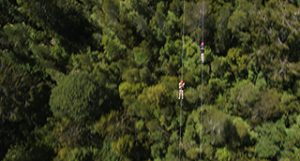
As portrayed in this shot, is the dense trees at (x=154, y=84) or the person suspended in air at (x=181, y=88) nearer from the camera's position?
the person suspended in air at (x=181, y=88)

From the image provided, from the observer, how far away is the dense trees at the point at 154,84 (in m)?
38.4

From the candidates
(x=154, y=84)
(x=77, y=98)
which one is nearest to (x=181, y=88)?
(x=154, y=84)

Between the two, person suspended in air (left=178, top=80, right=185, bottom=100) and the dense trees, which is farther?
the dense trees

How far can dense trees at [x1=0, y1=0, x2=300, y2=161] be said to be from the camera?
38.4 m

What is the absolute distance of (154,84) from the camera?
4000cm

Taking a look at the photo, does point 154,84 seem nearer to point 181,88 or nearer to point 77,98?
point 181,88

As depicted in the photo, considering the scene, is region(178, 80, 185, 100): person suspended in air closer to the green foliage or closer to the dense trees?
the dense trees

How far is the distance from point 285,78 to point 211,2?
742cm

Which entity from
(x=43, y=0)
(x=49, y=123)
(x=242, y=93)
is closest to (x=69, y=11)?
(x=43, y=0)

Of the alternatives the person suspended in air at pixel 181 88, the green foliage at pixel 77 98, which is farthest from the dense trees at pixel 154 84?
the person suspended in air at pixel 181 88

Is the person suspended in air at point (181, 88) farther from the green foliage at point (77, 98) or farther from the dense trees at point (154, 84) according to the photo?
the green foliage at point (77, 98)

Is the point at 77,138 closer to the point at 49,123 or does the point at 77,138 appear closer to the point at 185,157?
the point at 49,123

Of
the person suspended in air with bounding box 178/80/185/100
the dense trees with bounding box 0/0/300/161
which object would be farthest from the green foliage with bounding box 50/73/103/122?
the person suspended in air with bounding box 178/80/185/100

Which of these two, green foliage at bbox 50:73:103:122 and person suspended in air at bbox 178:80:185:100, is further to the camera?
green foliage at bbox 50:73:103:122
